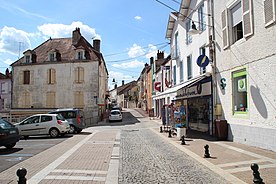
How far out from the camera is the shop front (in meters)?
16.1

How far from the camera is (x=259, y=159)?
29.3 ft

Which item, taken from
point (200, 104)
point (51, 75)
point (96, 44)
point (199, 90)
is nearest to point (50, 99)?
point (51, 75)

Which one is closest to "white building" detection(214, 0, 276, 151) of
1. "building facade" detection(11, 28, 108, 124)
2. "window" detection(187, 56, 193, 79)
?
"window" detection(187, 56, 193, 79)

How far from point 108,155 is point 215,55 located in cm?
839

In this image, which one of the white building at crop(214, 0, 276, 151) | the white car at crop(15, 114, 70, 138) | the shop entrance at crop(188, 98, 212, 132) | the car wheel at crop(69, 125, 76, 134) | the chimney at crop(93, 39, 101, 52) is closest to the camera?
the white building at crop(214, 0, 276, 151)

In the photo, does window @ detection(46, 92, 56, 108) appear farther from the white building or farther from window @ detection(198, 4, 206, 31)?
the white building

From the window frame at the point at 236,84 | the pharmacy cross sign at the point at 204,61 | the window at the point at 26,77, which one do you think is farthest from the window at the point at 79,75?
the window frame at the point at 236,84

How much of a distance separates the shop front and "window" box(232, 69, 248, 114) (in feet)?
8.21

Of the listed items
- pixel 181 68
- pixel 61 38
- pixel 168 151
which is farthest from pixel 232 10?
pixel 61 38

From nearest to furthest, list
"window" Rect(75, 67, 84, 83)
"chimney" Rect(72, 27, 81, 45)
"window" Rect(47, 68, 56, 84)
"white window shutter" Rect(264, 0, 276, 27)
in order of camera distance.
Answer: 1. "white window shutter" Rect(264, 0, 276, 27)
2. "window" Rect(75, 67, 84, 83)
3. "window" Rect(47, 68, 56, 84)
4. "chimney" Rect(72, 27, 81, 45)

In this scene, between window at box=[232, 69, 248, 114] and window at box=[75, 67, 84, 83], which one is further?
window at box=[75, 67, 84, 83]

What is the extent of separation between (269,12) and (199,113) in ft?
31.8

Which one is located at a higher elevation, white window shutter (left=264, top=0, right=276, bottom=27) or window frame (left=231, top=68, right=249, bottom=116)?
white window shutter (left=264, top=0, right=276, bottom=27)

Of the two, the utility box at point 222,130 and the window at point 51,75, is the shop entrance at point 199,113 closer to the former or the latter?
the utility box at point 222,130
